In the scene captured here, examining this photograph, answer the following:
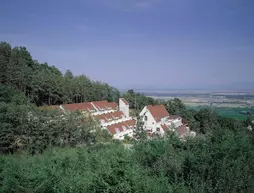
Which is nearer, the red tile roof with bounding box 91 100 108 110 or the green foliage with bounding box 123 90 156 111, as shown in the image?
the red tile roof with bounding box 91 100 108 110

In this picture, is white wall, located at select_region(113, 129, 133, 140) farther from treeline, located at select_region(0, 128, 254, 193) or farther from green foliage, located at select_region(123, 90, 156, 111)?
treeline, located at select_region(0, 128, 254, 193)

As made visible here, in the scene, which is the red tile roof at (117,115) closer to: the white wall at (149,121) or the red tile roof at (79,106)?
the red tile roof at (79,106)

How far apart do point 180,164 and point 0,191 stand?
6.08 metres

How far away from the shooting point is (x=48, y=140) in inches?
832

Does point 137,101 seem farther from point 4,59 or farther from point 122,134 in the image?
point 4,59

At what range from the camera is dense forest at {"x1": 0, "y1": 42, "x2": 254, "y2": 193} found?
6773mm

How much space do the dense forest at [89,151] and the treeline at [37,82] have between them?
0.44ft

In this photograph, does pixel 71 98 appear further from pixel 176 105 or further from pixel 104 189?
pixel 104 189

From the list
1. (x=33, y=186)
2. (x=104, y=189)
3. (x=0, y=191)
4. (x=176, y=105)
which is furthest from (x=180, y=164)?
(x=176, y=105)

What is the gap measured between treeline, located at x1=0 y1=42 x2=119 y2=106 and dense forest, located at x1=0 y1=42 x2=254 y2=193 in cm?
13

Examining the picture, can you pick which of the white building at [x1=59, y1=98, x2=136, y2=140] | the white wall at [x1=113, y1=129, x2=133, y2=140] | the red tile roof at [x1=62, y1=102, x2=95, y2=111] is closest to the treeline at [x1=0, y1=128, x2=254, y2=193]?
the white building at [x1=59, y1=98, x2=136, y2=140]

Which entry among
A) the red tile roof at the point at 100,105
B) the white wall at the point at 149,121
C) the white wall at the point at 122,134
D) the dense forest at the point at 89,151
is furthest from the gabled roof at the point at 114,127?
the red tile roof at the point at 100,105

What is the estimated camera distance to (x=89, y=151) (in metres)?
16.2

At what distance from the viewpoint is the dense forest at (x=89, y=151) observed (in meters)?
6.77
